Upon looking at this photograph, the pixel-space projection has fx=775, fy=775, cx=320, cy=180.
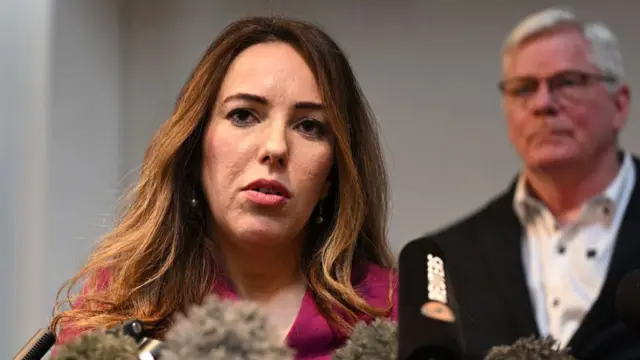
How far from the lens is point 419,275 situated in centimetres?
53

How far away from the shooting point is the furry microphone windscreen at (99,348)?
562 millimetres

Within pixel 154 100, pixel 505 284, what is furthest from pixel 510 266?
pixel 154 100

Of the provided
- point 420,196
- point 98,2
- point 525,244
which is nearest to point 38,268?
point 98,2

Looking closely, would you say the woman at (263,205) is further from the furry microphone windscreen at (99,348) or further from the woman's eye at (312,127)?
the furry microphone windscreen at (99,348)

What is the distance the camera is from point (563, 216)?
0.50m

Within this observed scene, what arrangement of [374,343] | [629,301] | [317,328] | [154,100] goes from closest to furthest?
1. [629,301]
2. [374,343]
3. [317,328]
4. [154,100]

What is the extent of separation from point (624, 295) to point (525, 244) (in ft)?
0.22

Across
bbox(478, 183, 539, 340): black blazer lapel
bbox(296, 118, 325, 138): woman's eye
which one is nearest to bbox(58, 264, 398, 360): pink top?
bbox(296, 118, 325, 138): woman's eye

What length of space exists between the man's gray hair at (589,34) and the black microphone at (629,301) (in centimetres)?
13

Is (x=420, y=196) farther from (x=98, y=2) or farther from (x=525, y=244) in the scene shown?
(x=98, y=2)

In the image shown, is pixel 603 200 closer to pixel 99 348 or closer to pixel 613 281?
pixel 613 281

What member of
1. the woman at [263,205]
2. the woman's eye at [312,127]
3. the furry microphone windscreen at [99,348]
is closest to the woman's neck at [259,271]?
the woman at [263,205]

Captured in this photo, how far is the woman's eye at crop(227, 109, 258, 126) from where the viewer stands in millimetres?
752

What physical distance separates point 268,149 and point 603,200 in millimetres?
317
